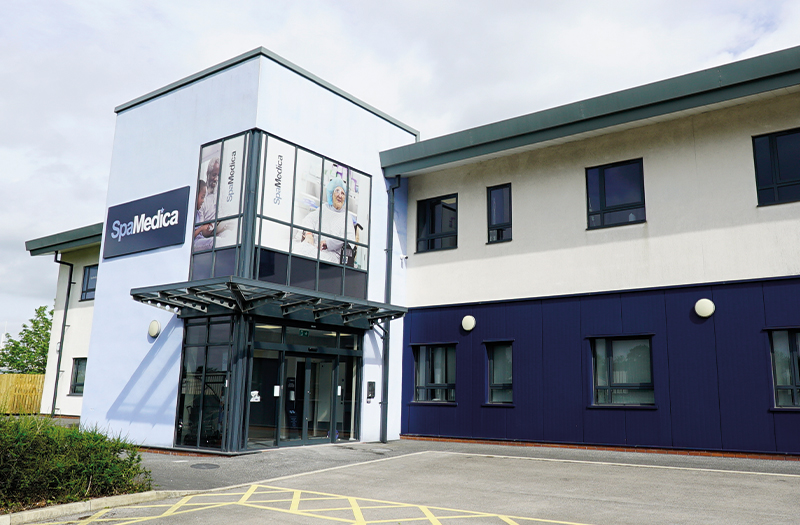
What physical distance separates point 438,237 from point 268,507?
446 inches

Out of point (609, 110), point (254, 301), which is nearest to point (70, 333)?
point (254, 301)

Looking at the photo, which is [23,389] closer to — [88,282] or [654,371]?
[88,282]

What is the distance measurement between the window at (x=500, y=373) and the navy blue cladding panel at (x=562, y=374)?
1071 millimetres

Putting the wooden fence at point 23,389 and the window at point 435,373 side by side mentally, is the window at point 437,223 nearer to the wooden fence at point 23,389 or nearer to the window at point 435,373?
the window at point 435,373

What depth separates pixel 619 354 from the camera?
50.3ft

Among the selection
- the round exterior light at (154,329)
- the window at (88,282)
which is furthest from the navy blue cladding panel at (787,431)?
the window at (88,282)

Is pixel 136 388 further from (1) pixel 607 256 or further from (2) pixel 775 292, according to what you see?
(2) pixel 775 292

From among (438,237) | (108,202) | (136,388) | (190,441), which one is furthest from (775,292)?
(108,202)

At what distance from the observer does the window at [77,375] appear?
964 inches

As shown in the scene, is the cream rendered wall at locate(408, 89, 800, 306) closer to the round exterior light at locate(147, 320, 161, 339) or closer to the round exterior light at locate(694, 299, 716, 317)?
the round exterior light at locate(694, 299, 716, 317)

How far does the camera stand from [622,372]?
599 inches

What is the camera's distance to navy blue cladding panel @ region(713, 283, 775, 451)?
1321 cm

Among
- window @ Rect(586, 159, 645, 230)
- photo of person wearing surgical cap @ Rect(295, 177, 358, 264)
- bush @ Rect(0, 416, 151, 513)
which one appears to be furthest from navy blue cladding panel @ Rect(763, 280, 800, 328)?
bush @ Rect(0, 416, 151, 513)

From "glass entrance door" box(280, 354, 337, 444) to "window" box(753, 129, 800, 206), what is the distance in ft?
35.0
